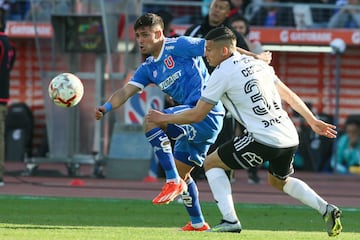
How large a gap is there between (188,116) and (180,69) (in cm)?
123

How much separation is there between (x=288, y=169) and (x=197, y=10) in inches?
541

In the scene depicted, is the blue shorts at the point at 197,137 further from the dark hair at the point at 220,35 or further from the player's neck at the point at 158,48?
the dark hair at the point at 220,35

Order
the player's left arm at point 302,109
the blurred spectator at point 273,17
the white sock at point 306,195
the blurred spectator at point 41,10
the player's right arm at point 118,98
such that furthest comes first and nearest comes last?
the blurred spectator at point 273,17 → the blurred spectator at point 41,10 → the player's right arm at point 118,98 → the player's left arm at point 302,109 → the white sock at point 306,195

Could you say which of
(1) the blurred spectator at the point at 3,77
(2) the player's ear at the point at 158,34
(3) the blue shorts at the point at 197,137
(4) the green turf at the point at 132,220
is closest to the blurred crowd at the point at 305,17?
(1) the blurred spectator at the point at 3,77

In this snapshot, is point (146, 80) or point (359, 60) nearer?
point (146, 80)

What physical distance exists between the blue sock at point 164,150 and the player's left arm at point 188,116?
17.2 inches

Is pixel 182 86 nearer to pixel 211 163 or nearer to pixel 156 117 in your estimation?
pixel 156 117

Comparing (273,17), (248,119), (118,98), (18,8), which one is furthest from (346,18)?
(248,119)

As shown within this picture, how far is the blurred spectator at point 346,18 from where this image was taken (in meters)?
23.2

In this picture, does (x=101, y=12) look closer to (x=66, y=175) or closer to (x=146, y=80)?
(x=66, y=175)

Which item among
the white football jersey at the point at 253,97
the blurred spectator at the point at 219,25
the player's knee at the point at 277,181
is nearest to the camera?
the white football jersey at the point at 253,97

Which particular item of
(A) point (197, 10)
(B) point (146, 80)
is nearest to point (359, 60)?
(A) point (197, 10)

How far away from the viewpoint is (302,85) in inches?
982

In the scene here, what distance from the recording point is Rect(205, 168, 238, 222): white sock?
415 inches
